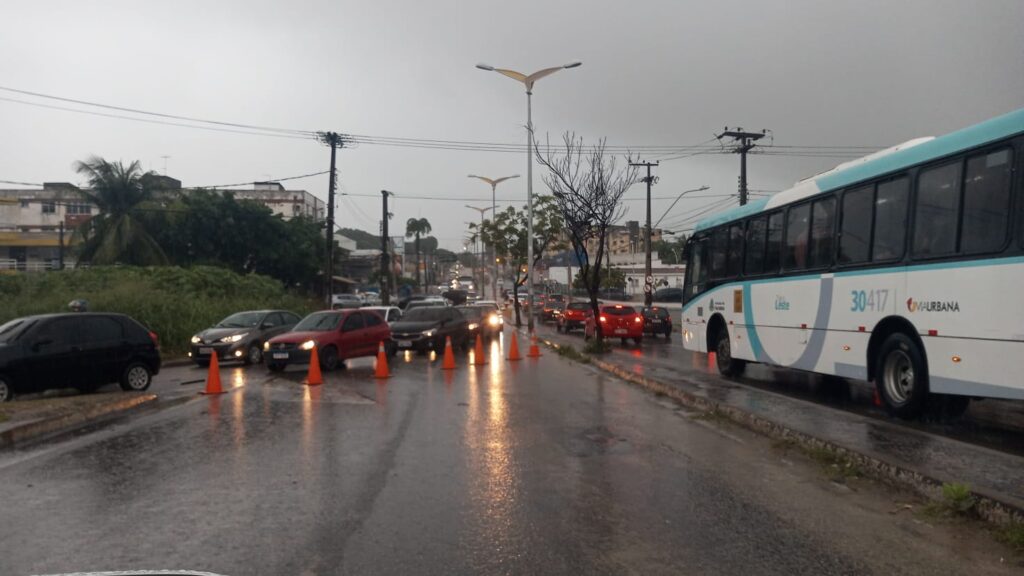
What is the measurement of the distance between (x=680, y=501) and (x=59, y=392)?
1300 cm

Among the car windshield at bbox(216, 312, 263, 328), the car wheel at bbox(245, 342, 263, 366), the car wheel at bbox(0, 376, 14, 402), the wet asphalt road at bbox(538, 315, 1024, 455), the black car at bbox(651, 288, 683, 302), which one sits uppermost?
the black car at bbox(651, 288, 683, 302)

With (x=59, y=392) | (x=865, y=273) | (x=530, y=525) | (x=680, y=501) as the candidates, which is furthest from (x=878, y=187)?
(x=59, y=392)

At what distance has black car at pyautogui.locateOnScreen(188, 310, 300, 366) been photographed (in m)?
20.7

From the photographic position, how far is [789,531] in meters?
5.74

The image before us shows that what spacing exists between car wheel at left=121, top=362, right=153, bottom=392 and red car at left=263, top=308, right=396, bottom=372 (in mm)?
3753

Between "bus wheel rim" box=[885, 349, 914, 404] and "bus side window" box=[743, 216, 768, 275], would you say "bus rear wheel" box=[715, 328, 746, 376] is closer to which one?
"bus side window" box=[743, 216, 768, 275]

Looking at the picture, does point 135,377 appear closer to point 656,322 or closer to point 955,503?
point 955,503

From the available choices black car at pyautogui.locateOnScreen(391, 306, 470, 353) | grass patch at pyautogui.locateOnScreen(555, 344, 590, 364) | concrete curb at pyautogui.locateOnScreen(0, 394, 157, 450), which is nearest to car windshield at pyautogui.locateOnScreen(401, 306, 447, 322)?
black car at pyautogui.locateOnScreen(391, 306, 470, 353)

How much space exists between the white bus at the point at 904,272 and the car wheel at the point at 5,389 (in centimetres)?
1269

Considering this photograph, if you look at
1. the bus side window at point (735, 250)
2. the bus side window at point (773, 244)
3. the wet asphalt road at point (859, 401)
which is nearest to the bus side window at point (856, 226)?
the bus side window at point (773, 244)

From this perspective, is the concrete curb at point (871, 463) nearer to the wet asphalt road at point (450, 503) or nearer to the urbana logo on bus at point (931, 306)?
the wet asphalt road at point (450, 503)

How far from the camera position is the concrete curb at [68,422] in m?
9.49

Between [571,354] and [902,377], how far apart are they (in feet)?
43.2

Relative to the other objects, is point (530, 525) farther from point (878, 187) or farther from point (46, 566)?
point (878, 187)
